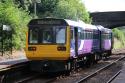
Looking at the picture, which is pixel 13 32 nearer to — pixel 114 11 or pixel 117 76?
pixel 117 76

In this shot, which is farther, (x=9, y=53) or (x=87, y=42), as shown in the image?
(x=9, y=53)

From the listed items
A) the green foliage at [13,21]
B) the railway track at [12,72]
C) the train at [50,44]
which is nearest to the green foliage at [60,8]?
the green foliage at [13,21]

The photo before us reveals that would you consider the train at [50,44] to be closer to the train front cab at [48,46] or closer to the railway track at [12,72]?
the train front cab at [48,46]

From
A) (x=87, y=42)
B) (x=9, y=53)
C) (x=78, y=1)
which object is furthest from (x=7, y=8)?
(x=78, y=1)

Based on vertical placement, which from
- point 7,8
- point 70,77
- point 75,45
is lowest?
point 70,77

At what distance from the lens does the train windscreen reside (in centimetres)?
2272

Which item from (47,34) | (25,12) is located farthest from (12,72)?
(25,12)

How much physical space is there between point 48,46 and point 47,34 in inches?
26.1

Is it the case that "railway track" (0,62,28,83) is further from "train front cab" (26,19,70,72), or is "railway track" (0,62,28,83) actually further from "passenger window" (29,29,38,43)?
"passenger window" (29,29,38,43)

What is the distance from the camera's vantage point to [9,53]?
35.8 meters

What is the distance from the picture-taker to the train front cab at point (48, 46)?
22594mm

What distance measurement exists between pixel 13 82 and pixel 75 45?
512 centimetres

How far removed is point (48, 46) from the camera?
22656 mm

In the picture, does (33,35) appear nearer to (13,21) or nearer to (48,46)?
(48,46)
